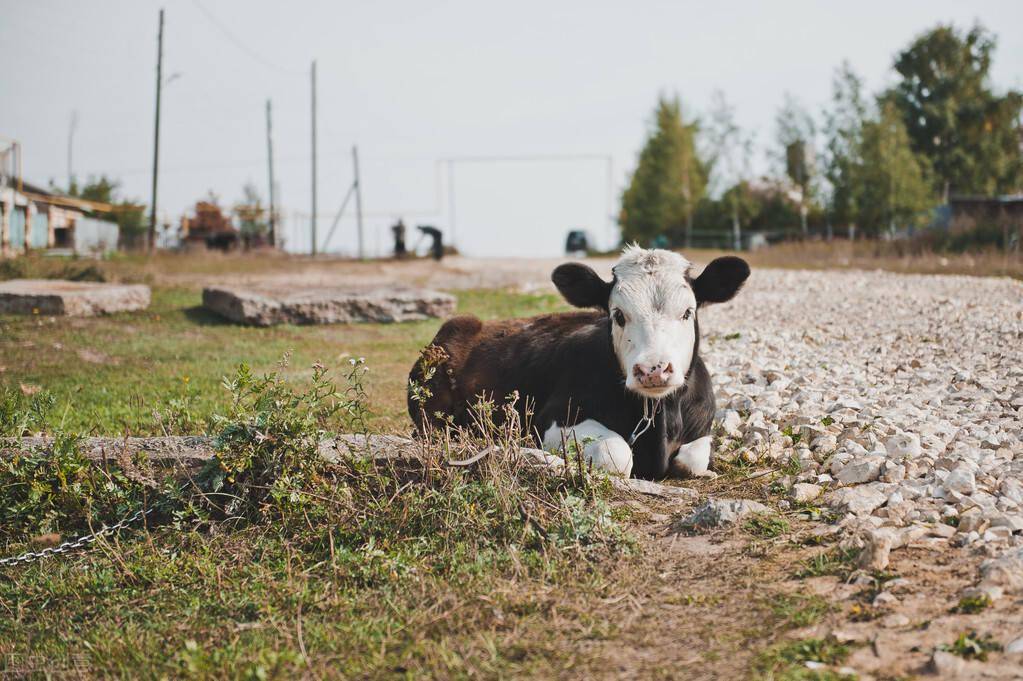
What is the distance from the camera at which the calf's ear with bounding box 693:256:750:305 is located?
6.32 m

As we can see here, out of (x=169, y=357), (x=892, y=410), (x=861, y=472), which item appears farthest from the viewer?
(x=169, y=357)

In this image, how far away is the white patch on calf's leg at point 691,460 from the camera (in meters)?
6.12

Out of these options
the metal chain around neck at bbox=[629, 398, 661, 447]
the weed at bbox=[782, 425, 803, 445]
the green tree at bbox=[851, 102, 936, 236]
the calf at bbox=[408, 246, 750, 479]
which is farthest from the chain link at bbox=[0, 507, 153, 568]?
the green tree at bbox=[851, 102, 936, 236]

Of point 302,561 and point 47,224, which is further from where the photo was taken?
point 47,224

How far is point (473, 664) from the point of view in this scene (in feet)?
11.6

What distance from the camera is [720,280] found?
6.42 m

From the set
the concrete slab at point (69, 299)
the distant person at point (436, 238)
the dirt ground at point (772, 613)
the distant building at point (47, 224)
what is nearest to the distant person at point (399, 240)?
the distant person at point (436, 238)

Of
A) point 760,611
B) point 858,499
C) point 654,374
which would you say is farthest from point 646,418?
point 760,611

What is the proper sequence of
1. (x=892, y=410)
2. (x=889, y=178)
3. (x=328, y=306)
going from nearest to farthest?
(x=892, y=410)
(x=328, y=306)
(x=889, y=178)

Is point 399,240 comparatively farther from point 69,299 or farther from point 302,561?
point 302,561

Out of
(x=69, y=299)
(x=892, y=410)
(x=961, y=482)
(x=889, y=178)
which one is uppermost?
(x=889, y=178)

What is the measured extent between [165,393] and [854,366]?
7.08m

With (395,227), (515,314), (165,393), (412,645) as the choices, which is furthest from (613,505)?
(395,227)

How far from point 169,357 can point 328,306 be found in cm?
369
